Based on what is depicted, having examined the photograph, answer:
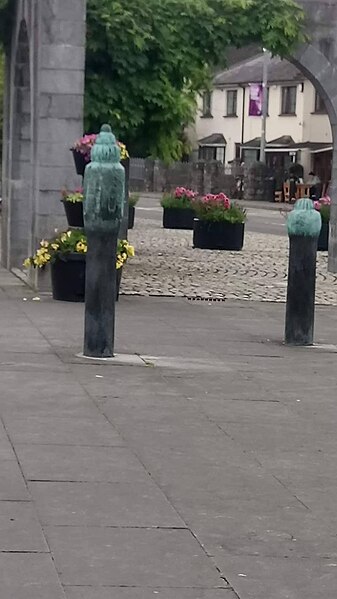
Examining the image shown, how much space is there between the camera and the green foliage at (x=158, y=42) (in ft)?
56.0

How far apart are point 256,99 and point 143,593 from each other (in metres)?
62.2

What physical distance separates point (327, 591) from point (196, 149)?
72.8 meters

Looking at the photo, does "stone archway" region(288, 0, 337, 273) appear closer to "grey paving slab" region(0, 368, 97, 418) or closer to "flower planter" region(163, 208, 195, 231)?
"grey paving slab" region(0, 368, 97, 418)

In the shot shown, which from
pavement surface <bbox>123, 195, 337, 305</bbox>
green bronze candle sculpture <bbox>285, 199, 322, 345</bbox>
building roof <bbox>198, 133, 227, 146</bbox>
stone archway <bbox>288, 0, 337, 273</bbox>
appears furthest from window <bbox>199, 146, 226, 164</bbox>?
green bronze candle sculpture <bbox>285, 199, 322, 345</bbox>

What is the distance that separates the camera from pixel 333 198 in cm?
2025

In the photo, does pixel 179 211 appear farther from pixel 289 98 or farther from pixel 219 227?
pixel 289 98

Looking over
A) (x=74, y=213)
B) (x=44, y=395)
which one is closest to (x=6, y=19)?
(x=74, y=213)

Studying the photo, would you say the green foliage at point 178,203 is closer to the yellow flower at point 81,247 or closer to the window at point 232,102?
the yellow flower at point 81,247

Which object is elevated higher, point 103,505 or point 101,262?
point 101,262

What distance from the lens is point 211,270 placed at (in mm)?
20047

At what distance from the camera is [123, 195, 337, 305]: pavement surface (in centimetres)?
1644

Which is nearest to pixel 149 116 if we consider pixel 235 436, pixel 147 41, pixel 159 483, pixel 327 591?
pixel 147 41

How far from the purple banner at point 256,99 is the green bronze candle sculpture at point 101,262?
56133 mm

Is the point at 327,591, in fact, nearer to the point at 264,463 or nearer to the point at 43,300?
the point at 264,463
